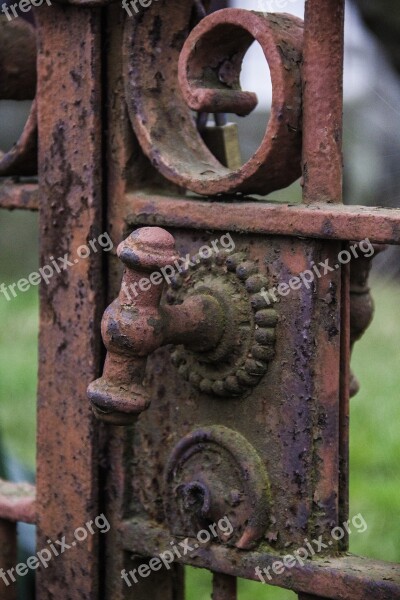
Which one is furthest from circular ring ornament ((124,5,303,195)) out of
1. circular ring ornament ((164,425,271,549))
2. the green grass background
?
the green grass background

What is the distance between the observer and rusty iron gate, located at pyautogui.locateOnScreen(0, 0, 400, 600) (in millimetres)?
1184

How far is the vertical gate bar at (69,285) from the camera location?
1.37m

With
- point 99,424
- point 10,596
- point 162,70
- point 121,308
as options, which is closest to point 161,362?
point 99,424

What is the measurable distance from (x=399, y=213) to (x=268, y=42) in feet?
0.87

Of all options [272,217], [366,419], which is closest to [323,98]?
[272,217]

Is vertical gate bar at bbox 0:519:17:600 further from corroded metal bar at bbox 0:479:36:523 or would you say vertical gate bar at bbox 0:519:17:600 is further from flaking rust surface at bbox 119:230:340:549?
flaking rust surface at bbox 119:230:340:549

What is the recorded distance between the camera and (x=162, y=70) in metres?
1.36

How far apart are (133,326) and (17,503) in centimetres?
52

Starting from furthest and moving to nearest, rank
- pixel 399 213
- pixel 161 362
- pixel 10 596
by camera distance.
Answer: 1. pixel 10 596
2. pixel 161 362
3. pixel 399 213

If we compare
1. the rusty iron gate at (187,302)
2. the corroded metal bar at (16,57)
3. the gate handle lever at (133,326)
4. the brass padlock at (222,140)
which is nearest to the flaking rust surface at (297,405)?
the rusty iron gate at (187,302)

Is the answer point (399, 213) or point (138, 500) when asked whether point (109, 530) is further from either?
point (399, 213)

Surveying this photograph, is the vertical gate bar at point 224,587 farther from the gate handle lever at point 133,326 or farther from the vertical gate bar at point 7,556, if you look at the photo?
the vertical gate bar at point 7,556

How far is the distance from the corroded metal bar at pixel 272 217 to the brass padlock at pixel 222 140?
0.79 ft

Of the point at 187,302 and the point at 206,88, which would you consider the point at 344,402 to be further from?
the point at 206,88
